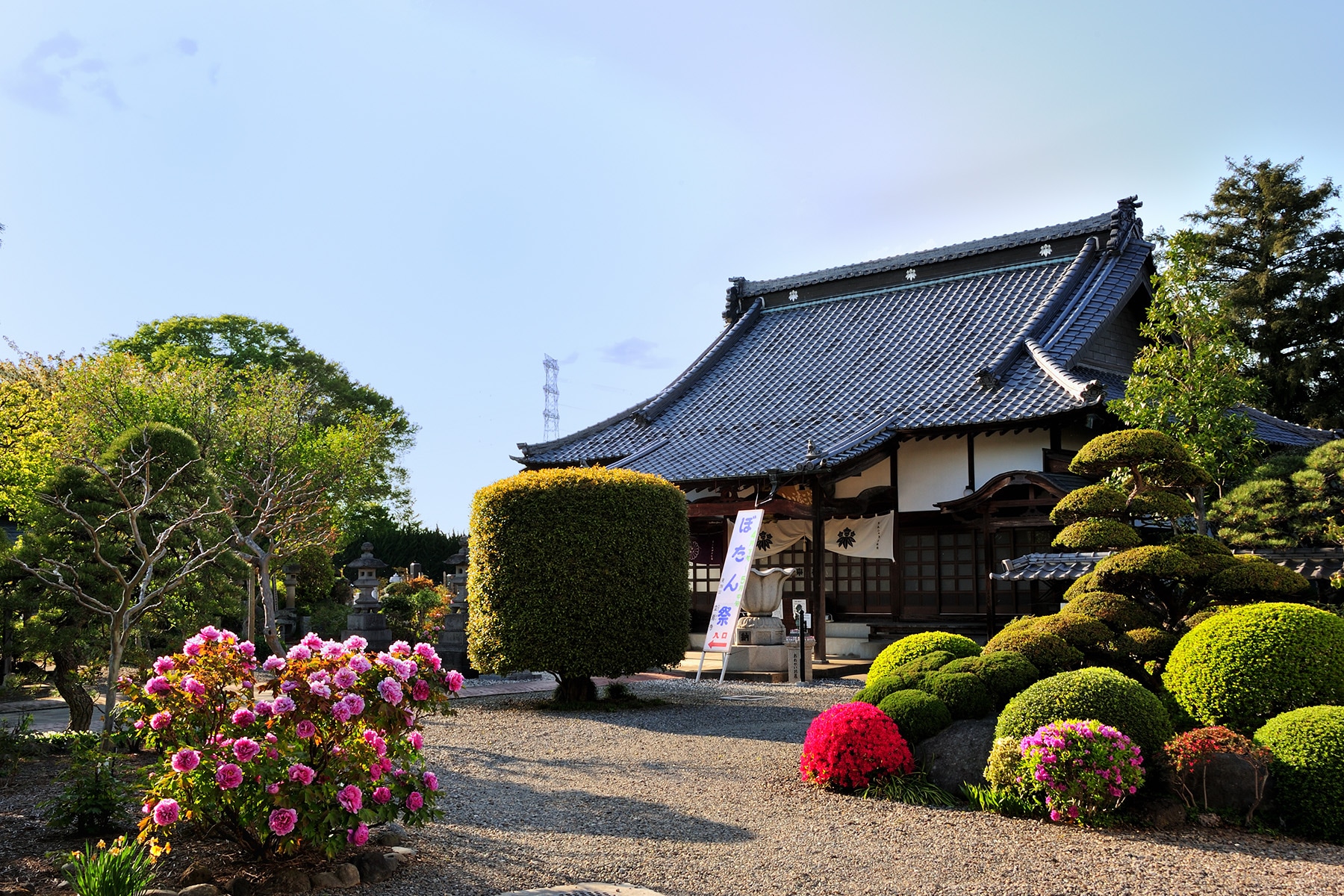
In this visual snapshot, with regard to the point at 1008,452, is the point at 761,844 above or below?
below

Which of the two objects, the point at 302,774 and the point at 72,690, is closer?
the point at 302,774

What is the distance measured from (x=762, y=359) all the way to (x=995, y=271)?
5.16 meters

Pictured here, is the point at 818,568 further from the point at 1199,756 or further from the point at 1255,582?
the point at 1199,756

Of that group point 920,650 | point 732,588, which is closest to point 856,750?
point 920,650

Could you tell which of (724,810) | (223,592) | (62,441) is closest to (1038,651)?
(724,810)

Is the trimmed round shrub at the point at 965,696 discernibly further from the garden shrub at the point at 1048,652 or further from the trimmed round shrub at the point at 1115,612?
the trimmed round shrub at the point at 1115,612

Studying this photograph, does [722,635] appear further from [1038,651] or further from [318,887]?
[318,887]

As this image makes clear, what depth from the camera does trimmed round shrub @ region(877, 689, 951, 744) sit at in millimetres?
6930

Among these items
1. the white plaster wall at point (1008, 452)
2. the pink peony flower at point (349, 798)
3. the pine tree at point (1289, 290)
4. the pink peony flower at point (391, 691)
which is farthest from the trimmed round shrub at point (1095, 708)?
the pine tree at point (1289, 290)

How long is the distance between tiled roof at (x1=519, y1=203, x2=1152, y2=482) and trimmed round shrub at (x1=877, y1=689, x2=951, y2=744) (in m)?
7.62

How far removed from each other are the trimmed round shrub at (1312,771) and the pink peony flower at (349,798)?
514 centimetres

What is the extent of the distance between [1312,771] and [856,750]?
8.72 ft

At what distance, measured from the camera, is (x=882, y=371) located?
18547 mm

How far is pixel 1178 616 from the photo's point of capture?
7863mm
